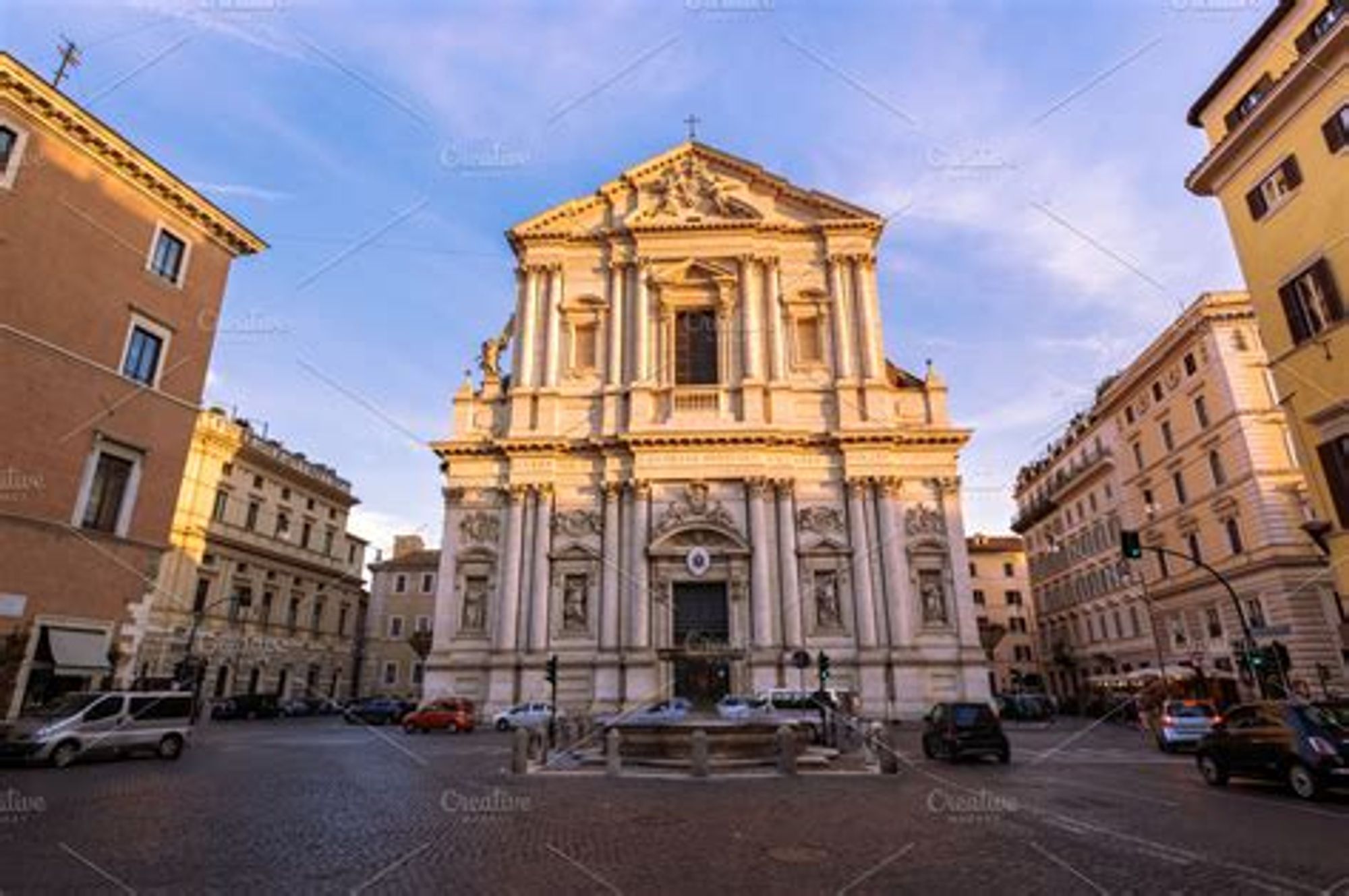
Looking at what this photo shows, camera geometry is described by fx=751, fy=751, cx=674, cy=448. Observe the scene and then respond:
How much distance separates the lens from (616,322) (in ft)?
112

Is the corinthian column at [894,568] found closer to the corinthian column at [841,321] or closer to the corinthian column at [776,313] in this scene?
the corinthian column at [841,321]

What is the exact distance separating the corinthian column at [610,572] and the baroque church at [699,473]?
0.29ft

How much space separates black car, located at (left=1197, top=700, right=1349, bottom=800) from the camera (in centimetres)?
1014

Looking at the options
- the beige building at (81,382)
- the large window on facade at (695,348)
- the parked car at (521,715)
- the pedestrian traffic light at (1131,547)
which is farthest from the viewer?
the large window on facade at (695,348)

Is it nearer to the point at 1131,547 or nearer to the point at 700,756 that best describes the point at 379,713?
the point at 700,756

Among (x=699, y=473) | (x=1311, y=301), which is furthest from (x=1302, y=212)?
(x=699, y=473)

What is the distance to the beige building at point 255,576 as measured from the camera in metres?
37.9

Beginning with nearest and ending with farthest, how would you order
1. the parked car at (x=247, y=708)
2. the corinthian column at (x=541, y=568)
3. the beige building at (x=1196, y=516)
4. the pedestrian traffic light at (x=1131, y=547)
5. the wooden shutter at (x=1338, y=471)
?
the wooden shutter at (x=1338, y=471) → the pedestrian traffic light at (x=1131, y=547) → the corinthian column at (x=541, y=568) → the beige building at (x=1196, y=516) → the parked car at (x=247, y=708)

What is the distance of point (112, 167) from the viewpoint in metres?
20.3

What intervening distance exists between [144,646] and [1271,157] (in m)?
45.6

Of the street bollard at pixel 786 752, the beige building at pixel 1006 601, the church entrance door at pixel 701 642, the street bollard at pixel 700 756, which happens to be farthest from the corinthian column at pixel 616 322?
the beige building at pixel 1006 601

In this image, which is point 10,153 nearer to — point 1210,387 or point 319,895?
point 319,895

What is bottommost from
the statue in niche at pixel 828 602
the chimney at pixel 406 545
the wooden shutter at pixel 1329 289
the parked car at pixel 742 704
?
the parked car at pixel 742 704

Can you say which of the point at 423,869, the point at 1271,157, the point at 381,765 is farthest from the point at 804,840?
the point at 1271,157
